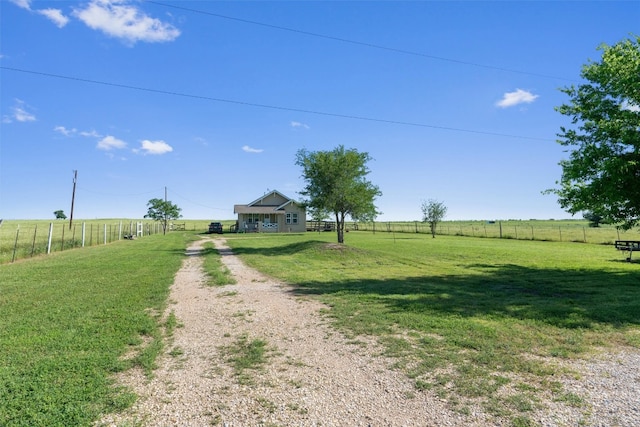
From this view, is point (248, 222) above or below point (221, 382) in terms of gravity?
above

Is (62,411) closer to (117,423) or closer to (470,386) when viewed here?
(117,423)

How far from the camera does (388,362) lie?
476 centimetres

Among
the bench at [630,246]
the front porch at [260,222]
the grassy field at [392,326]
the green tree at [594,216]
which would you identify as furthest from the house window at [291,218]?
the bench at [630,246]

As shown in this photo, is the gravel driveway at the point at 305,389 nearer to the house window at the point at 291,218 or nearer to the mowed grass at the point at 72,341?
the mowed grass at the point at 72,341

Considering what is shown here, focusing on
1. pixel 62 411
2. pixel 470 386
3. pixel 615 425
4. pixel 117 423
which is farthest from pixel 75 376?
pixel 615 425

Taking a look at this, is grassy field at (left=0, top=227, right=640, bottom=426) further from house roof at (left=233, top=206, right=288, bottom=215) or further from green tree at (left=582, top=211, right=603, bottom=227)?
house roof at (left=233, top=206, right=288, bottom=215)

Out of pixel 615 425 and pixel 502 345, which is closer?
pixel 615 425

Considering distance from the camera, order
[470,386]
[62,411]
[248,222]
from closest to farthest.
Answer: [62,411], [470,386], [248,222]

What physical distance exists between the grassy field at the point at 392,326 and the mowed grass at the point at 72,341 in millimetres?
18

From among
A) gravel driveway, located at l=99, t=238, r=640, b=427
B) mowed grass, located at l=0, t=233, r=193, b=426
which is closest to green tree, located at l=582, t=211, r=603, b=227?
gravel driveway, located at l=99, t=238, r=640, b=427

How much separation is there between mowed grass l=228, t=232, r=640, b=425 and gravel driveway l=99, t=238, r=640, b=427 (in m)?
0.28

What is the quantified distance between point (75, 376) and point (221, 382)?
5.43ft

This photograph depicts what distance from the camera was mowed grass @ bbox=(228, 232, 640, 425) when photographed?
13.4ft

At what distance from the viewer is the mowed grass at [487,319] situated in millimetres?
4080
